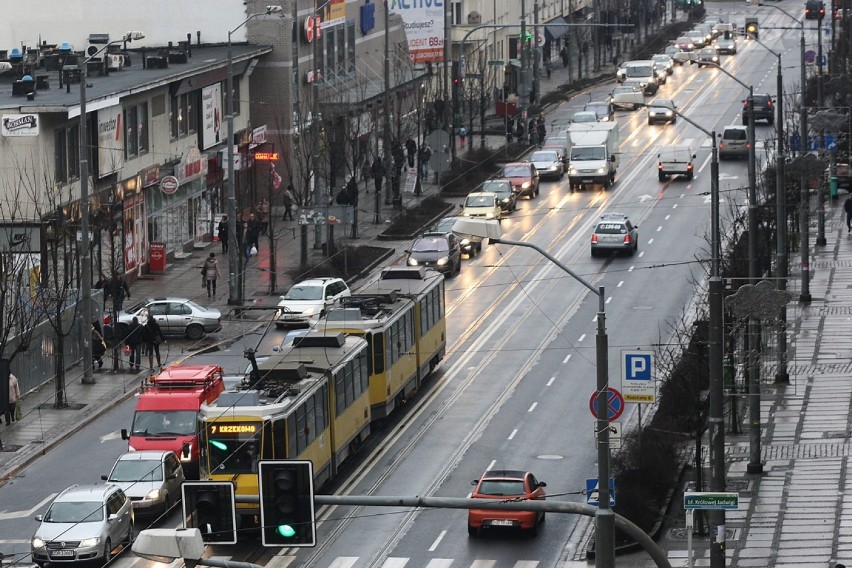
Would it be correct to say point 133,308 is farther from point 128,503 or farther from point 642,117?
point 642,117

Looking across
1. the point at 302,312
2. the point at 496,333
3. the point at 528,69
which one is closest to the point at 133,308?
the point at 302,312

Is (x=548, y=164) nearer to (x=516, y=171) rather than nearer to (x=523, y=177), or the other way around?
(x=516, y=171)

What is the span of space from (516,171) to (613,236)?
47.1 ft

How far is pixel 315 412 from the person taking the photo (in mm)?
41781

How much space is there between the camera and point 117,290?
196 feet

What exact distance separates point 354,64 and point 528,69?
23.6 metres

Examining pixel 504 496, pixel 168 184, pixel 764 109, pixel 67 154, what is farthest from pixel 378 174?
pixel 504 496

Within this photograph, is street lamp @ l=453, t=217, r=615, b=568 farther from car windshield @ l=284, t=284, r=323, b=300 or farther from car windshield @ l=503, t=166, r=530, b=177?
A: car windshield @ l=503, t=166, r=530, b=177

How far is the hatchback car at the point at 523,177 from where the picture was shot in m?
83.1

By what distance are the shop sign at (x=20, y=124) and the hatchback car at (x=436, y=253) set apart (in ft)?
46.5

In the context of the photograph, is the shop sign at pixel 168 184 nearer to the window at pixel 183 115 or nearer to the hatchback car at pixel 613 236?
the window at pixel 183 115

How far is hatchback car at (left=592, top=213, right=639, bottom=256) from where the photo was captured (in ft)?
229

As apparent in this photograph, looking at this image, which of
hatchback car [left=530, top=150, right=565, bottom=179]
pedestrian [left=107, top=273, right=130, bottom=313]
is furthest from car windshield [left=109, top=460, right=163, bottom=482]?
hatchback car [left=530, top=150, right=565, bottom=179]

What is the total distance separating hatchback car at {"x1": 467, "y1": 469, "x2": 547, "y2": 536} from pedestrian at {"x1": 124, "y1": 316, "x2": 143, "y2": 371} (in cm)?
1848
